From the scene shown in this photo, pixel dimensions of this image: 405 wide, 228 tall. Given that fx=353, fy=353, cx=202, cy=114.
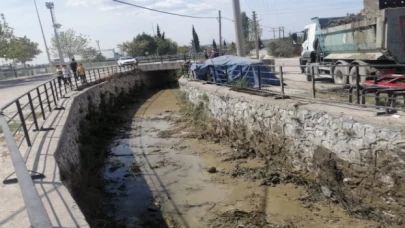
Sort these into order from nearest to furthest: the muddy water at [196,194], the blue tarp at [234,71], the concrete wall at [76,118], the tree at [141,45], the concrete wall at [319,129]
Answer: the concrete wall at [319,129] < the muddy water at [196,194] < the concrete wall at [76,118] < the blue tarp at [234,71] < the tree at [141,45]

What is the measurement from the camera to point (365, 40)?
1127 cm

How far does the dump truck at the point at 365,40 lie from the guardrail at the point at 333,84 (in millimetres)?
101

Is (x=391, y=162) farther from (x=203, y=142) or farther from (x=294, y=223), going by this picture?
(x=203, y=142)

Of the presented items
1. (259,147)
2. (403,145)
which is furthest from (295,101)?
(403,145)

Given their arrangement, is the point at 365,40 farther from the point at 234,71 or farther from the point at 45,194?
the point at 45,194

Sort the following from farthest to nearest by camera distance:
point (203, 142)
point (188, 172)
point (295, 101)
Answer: point (203, 142)
point (188, 172)
point (295, 101)

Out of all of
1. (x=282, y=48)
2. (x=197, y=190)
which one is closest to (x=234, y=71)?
(x=197, y=190)

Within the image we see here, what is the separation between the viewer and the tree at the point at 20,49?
51.1m

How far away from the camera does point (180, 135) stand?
13.4 metres

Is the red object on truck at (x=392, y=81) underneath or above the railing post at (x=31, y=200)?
underneath

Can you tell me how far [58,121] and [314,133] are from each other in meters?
6.27

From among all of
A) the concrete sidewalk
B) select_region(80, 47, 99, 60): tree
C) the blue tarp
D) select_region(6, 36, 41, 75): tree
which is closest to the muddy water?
the concrete sidewalk

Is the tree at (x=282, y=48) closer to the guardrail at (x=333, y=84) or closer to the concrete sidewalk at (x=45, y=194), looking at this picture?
the guardrail at (x=333, y=84)

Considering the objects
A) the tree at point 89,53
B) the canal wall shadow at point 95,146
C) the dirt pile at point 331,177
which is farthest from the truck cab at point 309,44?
the tree at point 89,53
